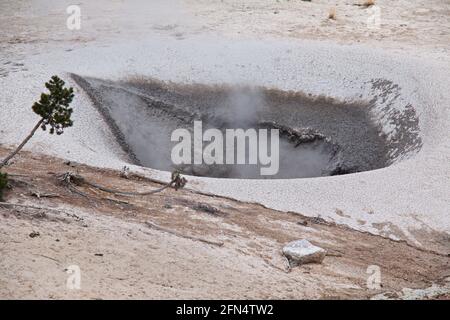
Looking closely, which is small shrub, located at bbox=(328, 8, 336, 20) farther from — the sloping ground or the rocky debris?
the rocky debris

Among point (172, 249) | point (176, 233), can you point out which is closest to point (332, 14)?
point (176, 233)

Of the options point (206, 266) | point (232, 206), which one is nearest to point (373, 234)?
point (232, 206)

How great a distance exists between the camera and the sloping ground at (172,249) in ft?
18.5

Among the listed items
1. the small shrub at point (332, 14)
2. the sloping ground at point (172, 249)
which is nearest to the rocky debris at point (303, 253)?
the sloping ground at point (172, 249)

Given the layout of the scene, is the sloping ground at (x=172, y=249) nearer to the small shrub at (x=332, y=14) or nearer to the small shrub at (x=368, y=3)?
the small shrub at (x=332, y=14)

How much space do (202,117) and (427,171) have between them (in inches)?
175

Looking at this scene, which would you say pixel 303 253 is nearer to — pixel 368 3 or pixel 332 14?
pixel 332 14

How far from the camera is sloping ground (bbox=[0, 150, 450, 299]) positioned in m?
5.64

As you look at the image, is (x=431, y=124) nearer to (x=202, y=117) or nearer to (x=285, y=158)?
(x=285, y=158)

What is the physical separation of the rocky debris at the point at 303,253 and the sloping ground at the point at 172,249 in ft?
0.26

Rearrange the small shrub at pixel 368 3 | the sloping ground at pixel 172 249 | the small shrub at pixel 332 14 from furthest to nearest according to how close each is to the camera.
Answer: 1. the small shrub at pixel 368 3
2. the small shrub at pixel 332 14
3. the sloping ground at pixel 172 249

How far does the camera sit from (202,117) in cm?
1182
